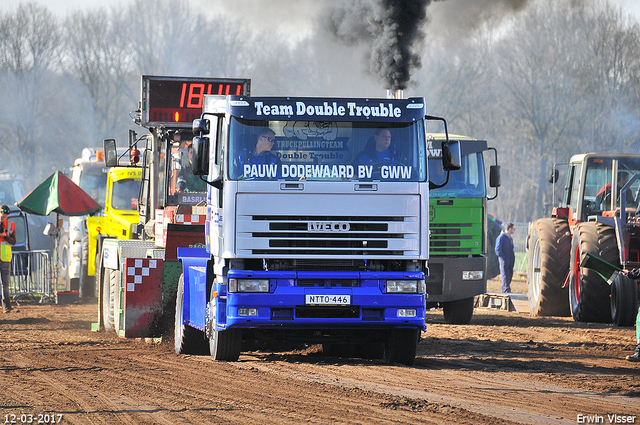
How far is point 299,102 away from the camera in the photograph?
31.0 feet

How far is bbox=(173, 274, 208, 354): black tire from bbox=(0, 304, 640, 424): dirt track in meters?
0.24

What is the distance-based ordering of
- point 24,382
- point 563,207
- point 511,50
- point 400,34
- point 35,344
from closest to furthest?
point 24,382, point 35,344, point 563,207, point 400,34, point 511,50

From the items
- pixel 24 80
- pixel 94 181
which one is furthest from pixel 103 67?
pixel 94 181

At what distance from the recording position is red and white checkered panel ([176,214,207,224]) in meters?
12.5

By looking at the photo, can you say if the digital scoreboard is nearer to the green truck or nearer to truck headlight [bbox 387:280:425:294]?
the green truck

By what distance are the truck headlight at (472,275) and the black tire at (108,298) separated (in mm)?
5731

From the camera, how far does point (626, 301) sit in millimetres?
14180

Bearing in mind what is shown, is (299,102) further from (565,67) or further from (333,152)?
(565,67)

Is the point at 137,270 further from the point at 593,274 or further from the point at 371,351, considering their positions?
the point at 593,274

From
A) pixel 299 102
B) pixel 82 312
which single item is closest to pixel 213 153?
pixel 299 102

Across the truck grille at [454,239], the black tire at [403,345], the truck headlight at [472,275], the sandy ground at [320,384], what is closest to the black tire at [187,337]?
the sandy ground at [320,384]

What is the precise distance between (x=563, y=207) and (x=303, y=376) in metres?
10.0

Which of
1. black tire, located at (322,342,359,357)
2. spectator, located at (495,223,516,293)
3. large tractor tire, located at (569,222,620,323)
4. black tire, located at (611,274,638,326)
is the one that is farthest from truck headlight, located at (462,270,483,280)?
spectator, located at (495,223,516,293)

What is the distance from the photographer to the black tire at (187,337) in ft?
36.1
